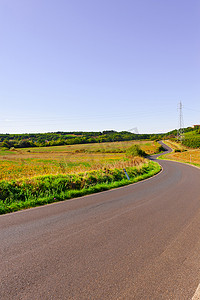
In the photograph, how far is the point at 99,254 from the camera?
3.53 m

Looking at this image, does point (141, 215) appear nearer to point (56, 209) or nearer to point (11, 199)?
point (56, 209)

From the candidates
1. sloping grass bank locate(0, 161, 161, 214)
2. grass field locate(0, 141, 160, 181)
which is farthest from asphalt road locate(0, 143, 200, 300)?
grass field locate(0, 141, 160, 181)

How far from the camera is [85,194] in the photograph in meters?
9.19

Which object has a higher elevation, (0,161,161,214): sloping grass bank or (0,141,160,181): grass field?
(0,161,161,214): sloping grass bank

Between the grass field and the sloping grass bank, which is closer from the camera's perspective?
the sloping grass bank

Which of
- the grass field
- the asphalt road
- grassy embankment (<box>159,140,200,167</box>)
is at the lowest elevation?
grassy embankment (<box>159,140,200,167</box>)

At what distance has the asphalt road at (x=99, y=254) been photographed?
2641 mm

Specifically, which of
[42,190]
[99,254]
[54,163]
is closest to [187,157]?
[54,163]

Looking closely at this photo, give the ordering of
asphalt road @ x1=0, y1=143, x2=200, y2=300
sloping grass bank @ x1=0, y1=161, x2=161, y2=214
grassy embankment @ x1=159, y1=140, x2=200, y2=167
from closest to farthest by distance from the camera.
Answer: asphalt road @ x1=0, y1=143, x2=200, y2=300 < sloping grass bank @ x1=0, y1=161, x2=161, y2=214 < grassy embankment @ x1=159, y1=140, x2=200, y2=167

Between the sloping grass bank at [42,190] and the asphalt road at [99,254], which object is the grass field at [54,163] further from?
the asphalt road at [99,254]

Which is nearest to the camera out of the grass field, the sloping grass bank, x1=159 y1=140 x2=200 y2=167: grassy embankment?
the sloping grass bank

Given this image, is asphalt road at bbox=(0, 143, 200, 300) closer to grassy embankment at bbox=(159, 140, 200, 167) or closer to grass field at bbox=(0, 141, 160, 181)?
grass field at bbox=(0, 141, 160, 181)

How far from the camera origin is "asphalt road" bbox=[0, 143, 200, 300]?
8.66 feet

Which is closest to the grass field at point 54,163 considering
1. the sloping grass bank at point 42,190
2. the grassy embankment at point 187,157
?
the sloping grass bank at point 42,190
